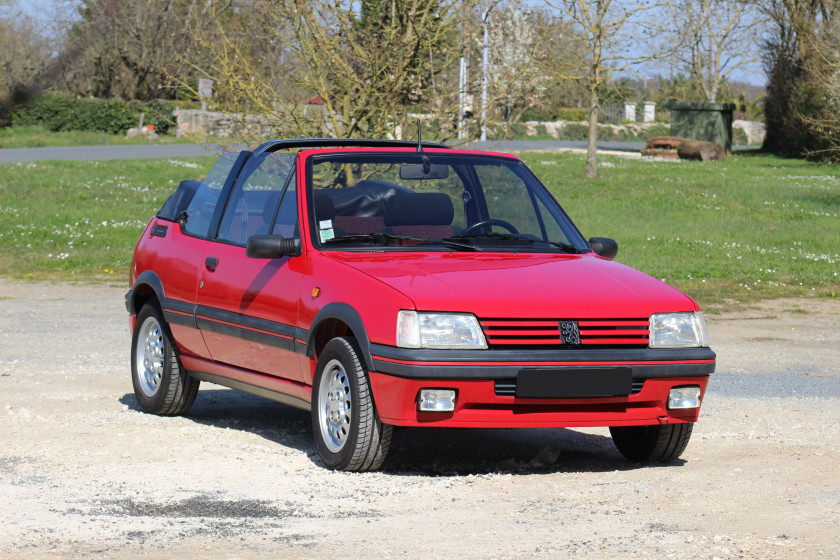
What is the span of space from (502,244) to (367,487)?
5.79 ft

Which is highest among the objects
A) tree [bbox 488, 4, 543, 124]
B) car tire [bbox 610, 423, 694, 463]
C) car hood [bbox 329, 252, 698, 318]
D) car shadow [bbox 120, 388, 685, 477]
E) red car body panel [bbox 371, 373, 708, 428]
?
tree [bbox 488, 4, 543, 124]

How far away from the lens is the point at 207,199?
8289mm

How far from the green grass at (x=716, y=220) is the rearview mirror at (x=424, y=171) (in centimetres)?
870

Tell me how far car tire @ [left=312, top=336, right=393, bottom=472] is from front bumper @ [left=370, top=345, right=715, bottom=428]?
0.12 meters

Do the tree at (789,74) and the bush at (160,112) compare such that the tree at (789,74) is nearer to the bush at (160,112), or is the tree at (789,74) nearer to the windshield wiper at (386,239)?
the bush at (160,112)

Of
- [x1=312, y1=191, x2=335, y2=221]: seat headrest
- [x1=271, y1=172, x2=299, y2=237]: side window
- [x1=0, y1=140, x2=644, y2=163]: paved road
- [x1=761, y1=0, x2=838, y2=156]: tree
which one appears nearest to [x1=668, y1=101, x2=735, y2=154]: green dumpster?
[x1=761, y1=0, x2=838, y2=156]: tree

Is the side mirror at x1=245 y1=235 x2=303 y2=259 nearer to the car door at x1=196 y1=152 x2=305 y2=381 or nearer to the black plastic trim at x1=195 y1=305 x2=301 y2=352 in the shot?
the car door at x1=196 y1=152 x2=305 y2=381

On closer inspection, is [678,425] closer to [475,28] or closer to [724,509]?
[724,509]

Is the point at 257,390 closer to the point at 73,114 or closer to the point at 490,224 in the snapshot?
the point at 490,224

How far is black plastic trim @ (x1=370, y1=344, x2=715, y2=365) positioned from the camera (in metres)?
5.91

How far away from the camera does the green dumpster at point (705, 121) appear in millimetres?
51500

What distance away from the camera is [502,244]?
7.14m

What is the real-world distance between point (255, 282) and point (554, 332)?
2.01m

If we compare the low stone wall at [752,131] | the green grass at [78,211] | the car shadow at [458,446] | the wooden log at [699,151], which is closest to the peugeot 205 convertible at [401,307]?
the car shadow at [458,446]
